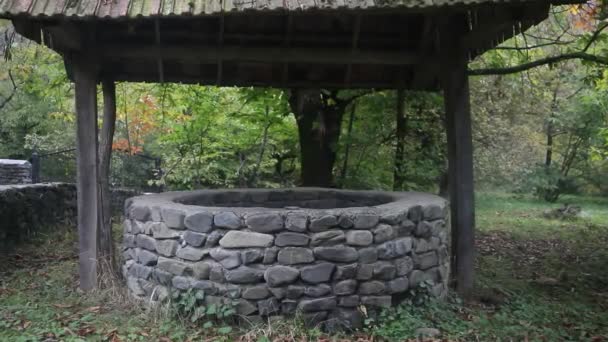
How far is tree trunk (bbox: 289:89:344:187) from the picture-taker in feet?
31.3

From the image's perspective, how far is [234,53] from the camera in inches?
237

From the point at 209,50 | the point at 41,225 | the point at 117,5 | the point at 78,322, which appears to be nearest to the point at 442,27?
the point at 209,50

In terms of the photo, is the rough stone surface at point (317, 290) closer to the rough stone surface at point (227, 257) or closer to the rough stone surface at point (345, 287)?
the rough stone surface at point (345, 287)

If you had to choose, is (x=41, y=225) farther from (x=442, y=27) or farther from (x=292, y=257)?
(x=442, y=27)

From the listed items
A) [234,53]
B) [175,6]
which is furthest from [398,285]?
[175,6]

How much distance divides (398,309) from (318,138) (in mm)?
5050

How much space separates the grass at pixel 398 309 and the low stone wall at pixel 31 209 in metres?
0.28

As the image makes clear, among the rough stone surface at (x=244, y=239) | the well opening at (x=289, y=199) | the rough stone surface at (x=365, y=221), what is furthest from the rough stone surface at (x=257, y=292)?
the well opening at (x=289, y=199)

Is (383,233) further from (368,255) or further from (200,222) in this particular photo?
(200,222)

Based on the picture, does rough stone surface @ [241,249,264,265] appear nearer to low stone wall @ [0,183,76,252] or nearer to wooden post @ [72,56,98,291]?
wooden post @ [72,56,98,291]

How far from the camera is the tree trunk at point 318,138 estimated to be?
31.3 feet

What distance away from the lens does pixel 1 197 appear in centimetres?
800

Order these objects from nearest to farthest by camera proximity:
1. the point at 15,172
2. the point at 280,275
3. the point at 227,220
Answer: the point at 280,275 → the point at 227,220 → the point at 15,172

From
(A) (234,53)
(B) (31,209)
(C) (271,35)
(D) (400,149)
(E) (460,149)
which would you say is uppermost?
(C) (271,35)
